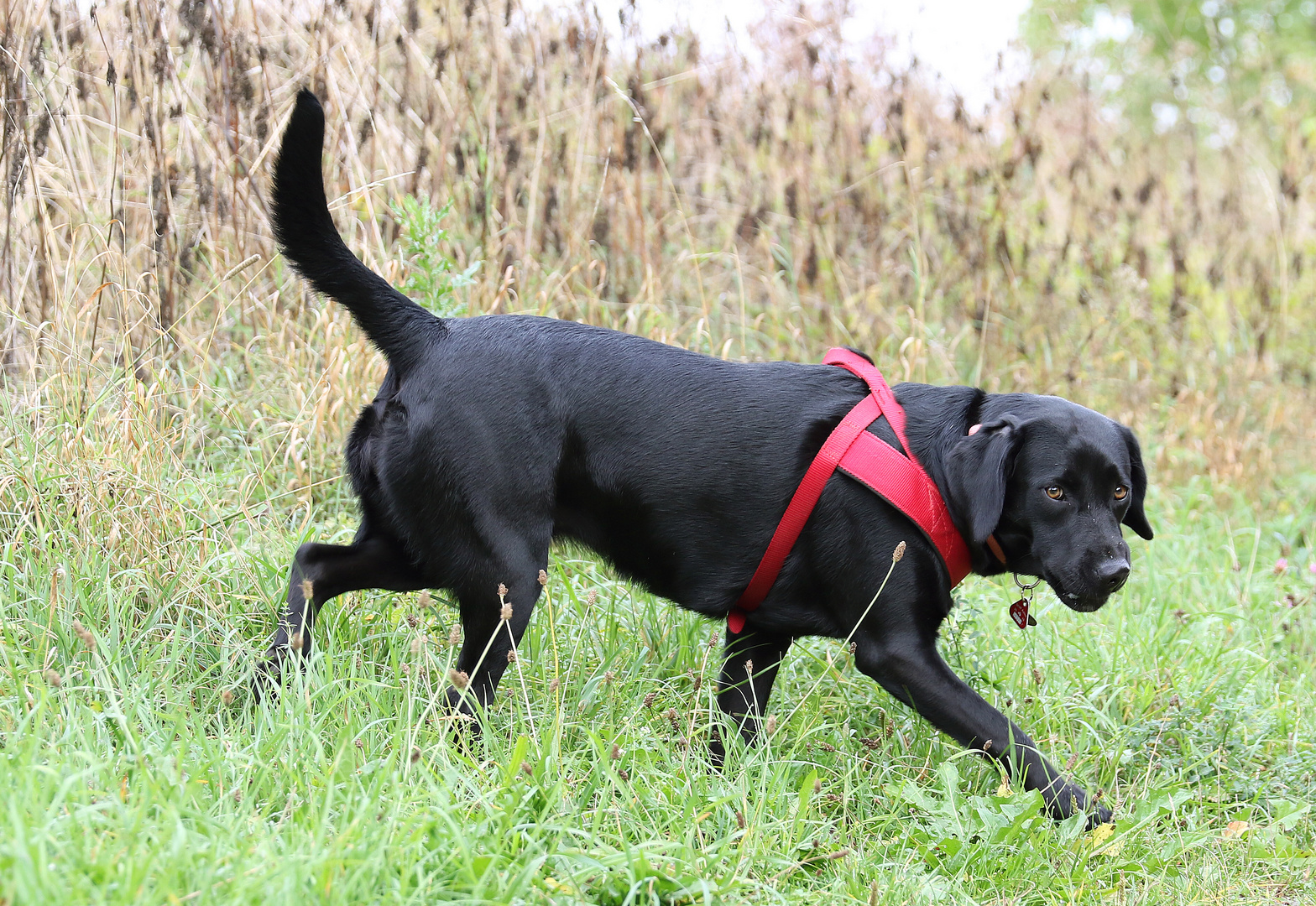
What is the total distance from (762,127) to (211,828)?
171 inches

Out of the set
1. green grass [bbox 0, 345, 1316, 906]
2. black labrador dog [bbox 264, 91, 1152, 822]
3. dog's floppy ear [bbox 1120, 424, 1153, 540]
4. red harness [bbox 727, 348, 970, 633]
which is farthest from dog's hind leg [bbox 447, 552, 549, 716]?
dog's floppy ear [bbox 1120, 424, 1153, 540]

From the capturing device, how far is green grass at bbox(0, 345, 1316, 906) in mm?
1864

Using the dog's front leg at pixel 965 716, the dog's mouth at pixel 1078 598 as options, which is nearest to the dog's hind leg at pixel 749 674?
the dog's front leg at pixel 965 716

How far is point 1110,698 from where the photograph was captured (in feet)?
10.4

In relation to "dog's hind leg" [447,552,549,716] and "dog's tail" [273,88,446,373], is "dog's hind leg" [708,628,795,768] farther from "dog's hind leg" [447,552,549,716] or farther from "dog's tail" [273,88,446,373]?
"dog's tail" [273,88,446,373]

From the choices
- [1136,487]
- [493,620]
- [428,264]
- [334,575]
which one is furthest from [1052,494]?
[428,264]

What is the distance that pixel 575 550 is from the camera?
2754mm

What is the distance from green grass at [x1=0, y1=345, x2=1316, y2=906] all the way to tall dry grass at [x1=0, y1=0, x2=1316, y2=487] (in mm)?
306

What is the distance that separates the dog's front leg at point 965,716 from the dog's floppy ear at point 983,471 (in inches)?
12.4

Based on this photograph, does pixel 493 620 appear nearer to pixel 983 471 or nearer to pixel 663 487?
pixel 663 487

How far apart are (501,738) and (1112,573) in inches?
56.1

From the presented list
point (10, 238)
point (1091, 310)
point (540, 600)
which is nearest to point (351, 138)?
point (10, 238)

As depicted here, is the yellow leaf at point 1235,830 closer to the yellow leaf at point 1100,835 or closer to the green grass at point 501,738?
the green grass at point 501,738

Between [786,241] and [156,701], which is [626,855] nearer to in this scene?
[156,701]
